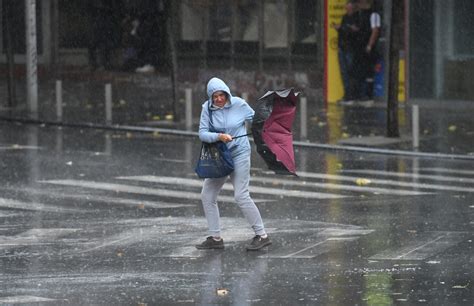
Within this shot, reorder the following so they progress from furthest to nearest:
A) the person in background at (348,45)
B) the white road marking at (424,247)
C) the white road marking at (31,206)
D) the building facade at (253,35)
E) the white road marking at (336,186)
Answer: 1. the person in background at (348,45)
2. the building facade at (253,35)
3. the white road marking at (336,186)
4. the white road marking at (31,206)
5. the white road marking at (424,247)

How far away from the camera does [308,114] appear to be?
3011 cm

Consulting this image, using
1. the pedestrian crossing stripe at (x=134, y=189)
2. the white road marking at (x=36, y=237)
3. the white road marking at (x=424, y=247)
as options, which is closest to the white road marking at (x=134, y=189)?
the pedestrian crossing stripe at (x=134, y=189)

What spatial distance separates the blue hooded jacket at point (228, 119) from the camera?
13.7 meters

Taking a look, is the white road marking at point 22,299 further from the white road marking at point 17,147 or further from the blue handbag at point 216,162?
the white road marking at point 17,147

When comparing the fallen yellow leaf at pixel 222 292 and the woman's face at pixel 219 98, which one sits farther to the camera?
the woman's face at pixel 219 98

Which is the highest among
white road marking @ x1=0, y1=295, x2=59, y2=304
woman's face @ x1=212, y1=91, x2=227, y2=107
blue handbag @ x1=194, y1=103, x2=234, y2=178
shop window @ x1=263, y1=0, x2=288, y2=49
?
shop window @ x1=263, y1=0, x2=288, y2=49

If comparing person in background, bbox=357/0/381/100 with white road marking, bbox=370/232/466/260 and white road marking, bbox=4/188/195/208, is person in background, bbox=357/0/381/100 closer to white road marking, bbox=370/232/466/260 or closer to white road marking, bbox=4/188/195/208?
white road marking, bbox=4/188/195/208

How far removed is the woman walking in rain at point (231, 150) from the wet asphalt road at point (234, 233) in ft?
0.68

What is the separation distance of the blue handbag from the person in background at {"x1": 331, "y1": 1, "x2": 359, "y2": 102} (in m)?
18.4

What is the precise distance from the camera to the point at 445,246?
13.5 meters

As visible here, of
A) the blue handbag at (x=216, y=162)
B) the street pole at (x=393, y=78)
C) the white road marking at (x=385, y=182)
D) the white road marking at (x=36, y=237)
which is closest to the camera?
the blue handbag at (x=216, y=162)

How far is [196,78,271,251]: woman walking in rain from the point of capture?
13.7m

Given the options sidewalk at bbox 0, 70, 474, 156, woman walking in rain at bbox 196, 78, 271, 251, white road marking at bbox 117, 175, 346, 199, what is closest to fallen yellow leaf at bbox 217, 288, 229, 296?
woman walking in rain at bbox 196, 78, 271, 251

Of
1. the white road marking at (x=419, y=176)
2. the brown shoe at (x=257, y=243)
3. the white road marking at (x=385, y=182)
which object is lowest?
the white road marking at (x=419, y=176)
